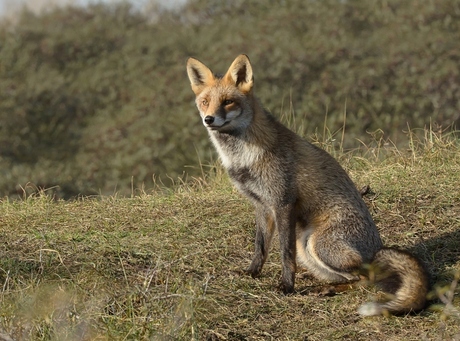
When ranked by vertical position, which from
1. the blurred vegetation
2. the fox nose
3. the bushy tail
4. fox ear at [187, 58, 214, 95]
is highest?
fox ear at [187, 58, 214, 95]

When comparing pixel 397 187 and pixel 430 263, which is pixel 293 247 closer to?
pixel 430 263

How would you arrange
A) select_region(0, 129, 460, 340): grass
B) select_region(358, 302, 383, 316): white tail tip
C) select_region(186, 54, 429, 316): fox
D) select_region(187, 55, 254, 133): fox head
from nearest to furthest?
select_region(0, 129, 460, 340): grass → select_region(358, 302, 383, 316): white tail tip → select_region(186, 54, 429, 316): fox → select_region(187, 55, 254, 133): fox head

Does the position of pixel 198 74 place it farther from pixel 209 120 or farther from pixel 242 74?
pixel 209 120

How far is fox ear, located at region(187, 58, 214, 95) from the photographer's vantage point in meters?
5.19

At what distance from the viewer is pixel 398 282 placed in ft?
14.8

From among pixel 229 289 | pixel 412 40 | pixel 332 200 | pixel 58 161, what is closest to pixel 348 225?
pixel 332 200

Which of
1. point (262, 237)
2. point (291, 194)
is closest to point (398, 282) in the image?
point (291, 194)

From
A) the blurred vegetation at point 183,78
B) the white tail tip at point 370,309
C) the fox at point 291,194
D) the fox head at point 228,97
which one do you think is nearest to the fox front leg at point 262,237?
the fox at point 291,194

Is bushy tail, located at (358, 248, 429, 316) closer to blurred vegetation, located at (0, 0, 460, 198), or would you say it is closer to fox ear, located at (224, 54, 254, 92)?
fox ear, located at (224, 54, 254, 92)

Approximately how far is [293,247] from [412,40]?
31.9ft

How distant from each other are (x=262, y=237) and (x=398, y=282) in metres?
1.00

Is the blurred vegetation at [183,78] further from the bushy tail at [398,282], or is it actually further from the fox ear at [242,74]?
the bushy tail at [398,282]

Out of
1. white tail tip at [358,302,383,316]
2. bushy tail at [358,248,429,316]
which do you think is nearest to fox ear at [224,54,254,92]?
bushy tail at [358,248,429,316]


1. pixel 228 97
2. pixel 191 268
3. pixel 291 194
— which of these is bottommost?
pixel 191 268
